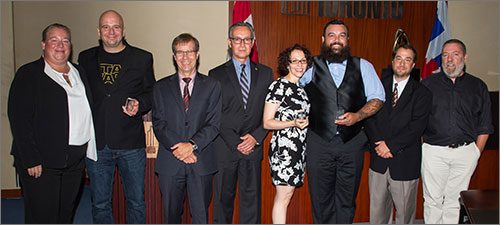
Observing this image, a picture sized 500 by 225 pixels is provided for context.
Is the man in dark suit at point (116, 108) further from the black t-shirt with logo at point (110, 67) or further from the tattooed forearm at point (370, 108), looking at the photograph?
the tattooed forearm at point (370, 108)

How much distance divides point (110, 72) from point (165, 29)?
6.89ft

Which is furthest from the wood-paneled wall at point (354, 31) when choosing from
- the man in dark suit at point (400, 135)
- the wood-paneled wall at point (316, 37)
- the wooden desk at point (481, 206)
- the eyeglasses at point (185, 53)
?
the wooden desk at point (481, 206)

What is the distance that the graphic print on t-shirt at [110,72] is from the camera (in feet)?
11.0

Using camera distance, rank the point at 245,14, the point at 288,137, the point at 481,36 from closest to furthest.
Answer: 1. the point at 288,137
2. the point at 245,14
3. the point at 481,36

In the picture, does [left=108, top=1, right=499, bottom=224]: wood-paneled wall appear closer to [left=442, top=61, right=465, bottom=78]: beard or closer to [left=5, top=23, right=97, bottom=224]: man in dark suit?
[left=442, top=61, right=465, bottom=78]: beard

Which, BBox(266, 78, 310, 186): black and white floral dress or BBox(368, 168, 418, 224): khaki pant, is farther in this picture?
BBox(368, 168, 418, 224): khaki pant

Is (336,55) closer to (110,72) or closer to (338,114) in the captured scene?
(338,114)

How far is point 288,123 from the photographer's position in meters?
3.26

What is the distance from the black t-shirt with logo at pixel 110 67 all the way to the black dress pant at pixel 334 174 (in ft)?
5.08

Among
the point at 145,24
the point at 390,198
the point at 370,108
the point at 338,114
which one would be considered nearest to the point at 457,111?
the point at 370,108

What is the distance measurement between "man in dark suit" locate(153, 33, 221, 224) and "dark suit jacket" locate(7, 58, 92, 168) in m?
0.65

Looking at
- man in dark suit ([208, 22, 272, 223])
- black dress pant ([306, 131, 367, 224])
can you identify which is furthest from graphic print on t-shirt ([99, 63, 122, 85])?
black dress pant ([306, 131, 367, 224])

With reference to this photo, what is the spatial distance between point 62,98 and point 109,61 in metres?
0.47

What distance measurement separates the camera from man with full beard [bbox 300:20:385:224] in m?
3.41
